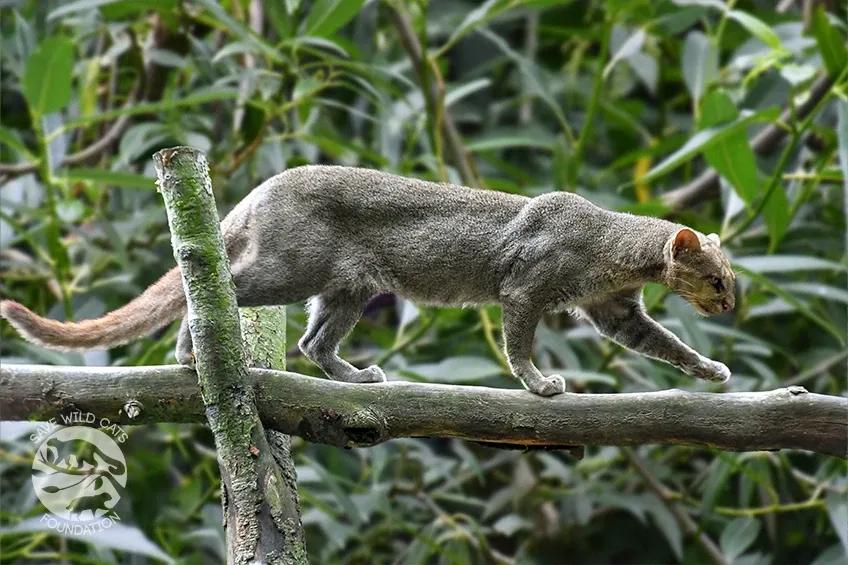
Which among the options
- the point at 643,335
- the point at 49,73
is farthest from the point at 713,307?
the point at 49,73

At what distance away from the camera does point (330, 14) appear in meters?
4.24

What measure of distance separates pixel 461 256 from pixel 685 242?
2.07 ft

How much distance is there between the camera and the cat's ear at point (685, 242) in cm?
311

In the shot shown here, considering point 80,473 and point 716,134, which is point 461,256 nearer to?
point 716,134

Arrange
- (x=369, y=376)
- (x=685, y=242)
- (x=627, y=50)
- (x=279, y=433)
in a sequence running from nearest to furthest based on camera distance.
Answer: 1. (x=279, y=433)
2. (x=685, y=242)
3. (x=369, y=376)
4. (x=627, y=50)

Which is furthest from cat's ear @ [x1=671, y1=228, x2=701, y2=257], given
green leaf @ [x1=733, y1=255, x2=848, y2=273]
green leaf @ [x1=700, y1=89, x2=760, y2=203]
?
green leaf @ [x1=733, y1=255, x2=848, y2=273]

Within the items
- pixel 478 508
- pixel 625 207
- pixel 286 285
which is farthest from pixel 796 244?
pixel 286 285

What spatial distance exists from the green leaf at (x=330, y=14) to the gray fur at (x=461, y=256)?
3.88 ft

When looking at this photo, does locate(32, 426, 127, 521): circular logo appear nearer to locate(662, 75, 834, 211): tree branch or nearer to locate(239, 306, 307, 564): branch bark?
locate(239, 306, 307, 564): branch bark

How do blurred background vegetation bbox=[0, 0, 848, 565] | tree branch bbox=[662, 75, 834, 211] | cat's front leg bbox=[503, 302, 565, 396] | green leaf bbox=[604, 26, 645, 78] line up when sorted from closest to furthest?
cat's front leg bbox=[503, 302, 565, 396] → blurred background vegetation bbox=[0, 0, 848, 565] → green leaf bbox=[604, 26, 645, 78] → tree branch bbox=[662, 75, 834, 211]

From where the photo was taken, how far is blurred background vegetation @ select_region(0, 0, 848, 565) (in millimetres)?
4145

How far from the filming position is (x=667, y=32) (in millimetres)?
5191

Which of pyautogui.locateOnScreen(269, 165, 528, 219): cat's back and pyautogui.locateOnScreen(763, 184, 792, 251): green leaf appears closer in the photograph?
pyautogui.locateOnScreen(269, 165, 528, 219): cat's back

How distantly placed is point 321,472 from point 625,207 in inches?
58.2
